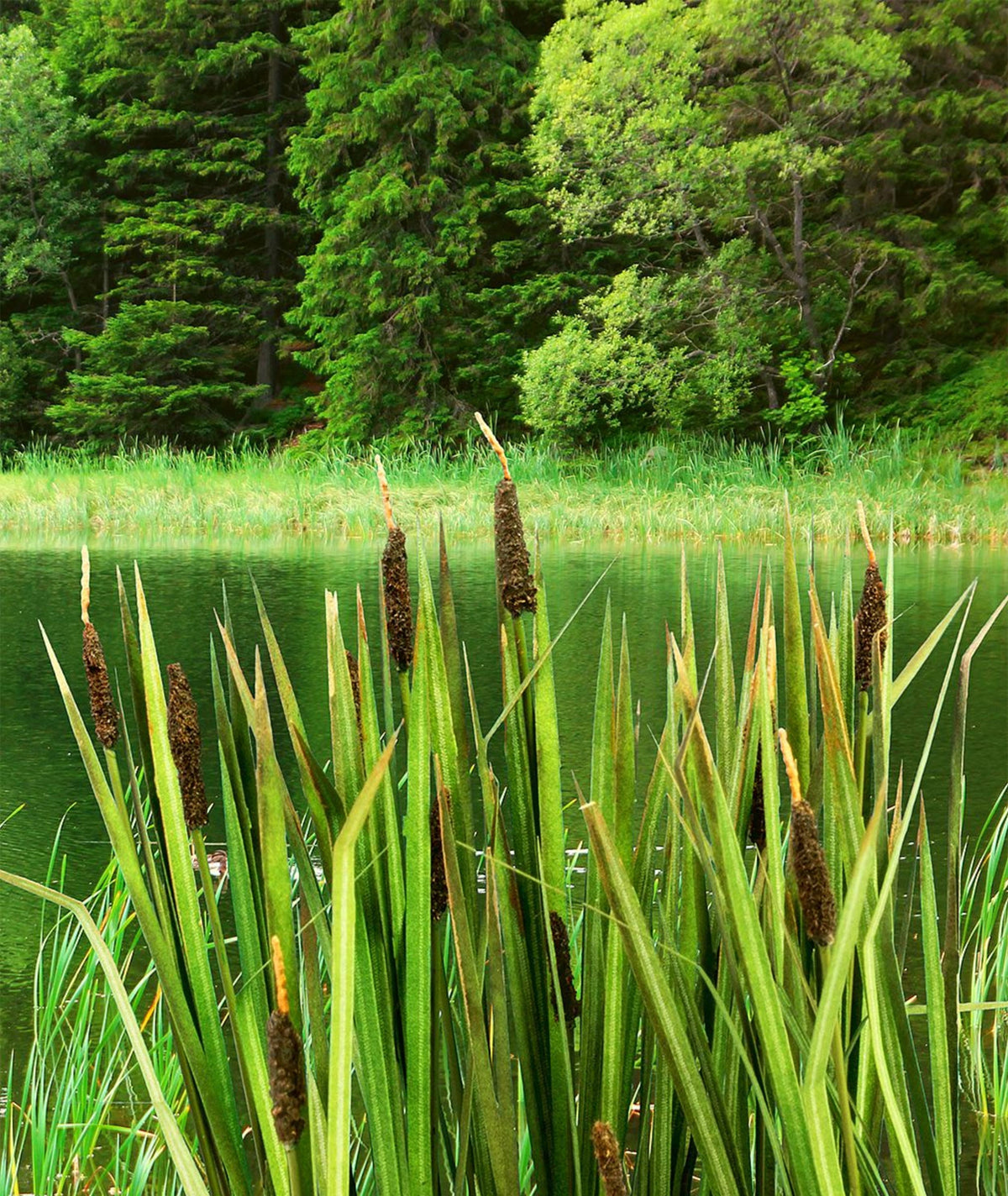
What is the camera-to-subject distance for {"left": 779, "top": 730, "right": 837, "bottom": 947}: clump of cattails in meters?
0.49

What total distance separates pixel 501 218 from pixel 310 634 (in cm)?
1347

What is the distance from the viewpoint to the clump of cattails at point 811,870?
49cm

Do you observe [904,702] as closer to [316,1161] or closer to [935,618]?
[935,618]

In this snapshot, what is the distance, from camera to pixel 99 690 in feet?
2.29

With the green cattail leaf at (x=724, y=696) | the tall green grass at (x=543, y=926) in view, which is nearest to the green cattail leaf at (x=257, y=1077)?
the tall green grass at (x=543, y=926)

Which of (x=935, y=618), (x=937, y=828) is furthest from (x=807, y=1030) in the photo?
(x=935, y=618)

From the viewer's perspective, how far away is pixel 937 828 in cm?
307

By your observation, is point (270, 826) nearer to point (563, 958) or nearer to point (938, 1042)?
point (563, 958)

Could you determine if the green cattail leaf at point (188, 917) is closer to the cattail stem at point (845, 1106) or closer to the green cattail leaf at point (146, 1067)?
the green cattail leaf at point (146, 1067)

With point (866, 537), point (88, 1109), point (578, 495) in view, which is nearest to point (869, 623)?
point (866, 537)

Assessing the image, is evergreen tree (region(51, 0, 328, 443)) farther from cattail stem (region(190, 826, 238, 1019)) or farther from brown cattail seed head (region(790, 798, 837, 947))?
brown cattail seed head (region(790, 798, 837, 947))

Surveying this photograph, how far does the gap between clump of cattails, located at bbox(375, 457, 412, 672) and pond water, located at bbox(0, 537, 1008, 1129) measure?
0.90 feet

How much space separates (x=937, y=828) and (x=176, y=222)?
1936cm

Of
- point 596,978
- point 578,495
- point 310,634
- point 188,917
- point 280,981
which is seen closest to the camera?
point 280,981
